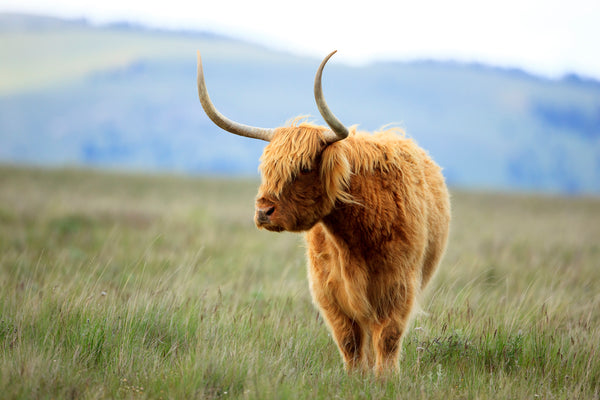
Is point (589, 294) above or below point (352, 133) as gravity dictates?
below

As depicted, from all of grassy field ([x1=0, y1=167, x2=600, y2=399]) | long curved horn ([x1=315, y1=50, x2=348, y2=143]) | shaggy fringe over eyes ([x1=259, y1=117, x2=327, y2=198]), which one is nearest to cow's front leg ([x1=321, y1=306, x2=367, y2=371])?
grassy field ([x1=0, y1=167, x2=600, y2=399])

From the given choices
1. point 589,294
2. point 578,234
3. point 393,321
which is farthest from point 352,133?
point 578,234

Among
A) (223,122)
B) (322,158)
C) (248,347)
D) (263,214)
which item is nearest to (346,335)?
(248,347)

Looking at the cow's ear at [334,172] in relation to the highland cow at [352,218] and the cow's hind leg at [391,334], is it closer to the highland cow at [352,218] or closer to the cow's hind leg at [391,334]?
the highland cow at [352,218]

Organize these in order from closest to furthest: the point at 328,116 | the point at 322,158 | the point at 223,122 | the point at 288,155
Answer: the point at 328,116, the point at 288,155, the point at 322,158, the point at 223,122

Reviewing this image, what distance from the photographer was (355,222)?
367 centimetres

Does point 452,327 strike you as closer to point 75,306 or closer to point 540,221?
point 75,306

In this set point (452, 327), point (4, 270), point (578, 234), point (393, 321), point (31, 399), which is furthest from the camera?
point (578, 234)

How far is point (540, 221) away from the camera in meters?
19.2

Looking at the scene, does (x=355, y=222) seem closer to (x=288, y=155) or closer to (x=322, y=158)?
(x=322, y=158)

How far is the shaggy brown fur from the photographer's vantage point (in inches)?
138

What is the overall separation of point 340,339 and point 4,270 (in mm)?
5075

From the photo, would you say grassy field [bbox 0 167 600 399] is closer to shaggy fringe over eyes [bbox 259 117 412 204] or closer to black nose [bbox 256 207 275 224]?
black nose [bbox 256 207 275 224]

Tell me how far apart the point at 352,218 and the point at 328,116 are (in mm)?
774
